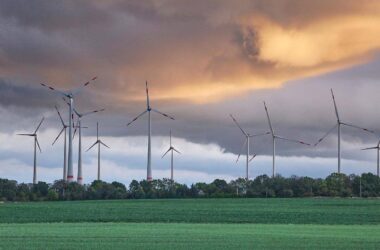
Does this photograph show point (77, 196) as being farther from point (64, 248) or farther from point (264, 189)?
point (64, 248)

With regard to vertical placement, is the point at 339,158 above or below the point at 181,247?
above

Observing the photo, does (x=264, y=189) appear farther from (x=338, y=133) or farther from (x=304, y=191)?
(x=338, y=133)

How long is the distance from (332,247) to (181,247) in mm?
8067

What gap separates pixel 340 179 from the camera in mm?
198750

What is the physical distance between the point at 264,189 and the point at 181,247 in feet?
507

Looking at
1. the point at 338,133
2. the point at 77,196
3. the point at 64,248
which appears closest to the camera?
the point at 64,248

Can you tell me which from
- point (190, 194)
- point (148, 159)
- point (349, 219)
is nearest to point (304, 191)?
point (190, 194)

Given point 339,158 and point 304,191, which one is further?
point 304,191

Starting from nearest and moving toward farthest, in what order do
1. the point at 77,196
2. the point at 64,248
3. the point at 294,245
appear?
the point at 64,248
the point at 294,245
the point at 77,196

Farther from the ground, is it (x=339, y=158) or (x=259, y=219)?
(x=339, y=158)

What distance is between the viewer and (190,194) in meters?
200

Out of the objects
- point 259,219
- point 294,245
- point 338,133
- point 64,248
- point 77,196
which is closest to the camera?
point 64,248

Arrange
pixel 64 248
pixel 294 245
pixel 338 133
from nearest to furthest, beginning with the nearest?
pixel 64 248 < pixel 294 245 < pixel 338 133

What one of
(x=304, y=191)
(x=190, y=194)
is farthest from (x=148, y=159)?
(x=304, y=191)
